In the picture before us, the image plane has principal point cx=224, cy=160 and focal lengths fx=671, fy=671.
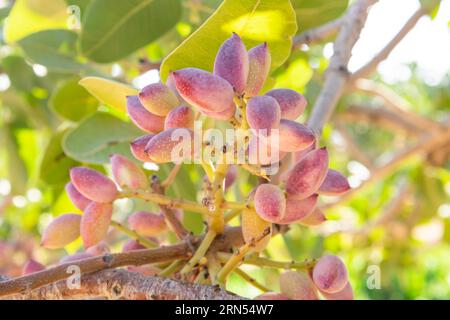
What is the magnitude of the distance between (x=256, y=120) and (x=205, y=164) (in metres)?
0.13

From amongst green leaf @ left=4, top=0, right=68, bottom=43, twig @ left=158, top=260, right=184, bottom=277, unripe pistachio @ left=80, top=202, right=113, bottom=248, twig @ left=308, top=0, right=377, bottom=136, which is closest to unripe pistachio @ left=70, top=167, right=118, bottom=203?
unripe pistachio @ left=80, top=202, right=113, bottom=248

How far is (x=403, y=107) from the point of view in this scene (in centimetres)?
249

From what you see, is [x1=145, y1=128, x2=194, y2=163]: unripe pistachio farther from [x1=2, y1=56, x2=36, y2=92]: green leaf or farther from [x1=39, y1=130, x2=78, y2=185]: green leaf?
[x1=2, y1=56, x2=36, y2=92]: green leaf

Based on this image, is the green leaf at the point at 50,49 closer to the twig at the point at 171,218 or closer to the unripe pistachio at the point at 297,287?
the twig at the point at 171,218

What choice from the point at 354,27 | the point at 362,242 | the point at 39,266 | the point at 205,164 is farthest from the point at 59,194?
the point at 362,242

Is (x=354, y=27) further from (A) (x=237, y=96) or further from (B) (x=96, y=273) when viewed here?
(B) (x=96, y=273)

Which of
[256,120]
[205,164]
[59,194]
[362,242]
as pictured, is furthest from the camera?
[362,242]

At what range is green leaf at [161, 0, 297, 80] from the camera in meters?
0.88

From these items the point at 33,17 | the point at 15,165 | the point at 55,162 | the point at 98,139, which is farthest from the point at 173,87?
the point at 15,165

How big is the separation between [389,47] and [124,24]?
0.67 metres

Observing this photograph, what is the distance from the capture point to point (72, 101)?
5.07 ft

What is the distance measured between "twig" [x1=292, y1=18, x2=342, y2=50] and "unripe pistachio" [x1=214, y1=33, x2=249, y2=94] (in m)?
0.69

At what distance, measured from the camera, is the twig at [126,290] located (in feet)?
2.38

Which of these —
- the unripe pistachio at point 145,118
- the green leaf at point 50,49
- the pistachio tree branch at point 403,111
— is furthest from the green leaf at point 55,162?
the pistachio tree branch at point 403,111
